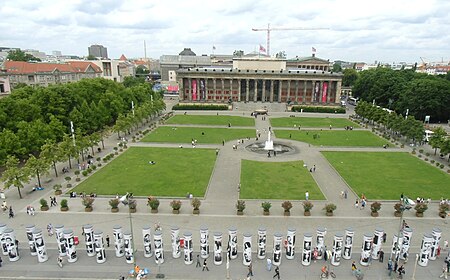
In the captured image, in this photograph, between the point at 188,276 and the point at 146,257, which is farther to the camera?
the point at 146,257

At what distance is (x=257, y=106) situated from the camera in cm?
12962

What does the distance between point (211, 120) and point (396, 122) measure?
5227 centimetres

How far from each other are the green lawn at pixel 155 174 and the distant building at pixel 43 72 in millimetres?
56181

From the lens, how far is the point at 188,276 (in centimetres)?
2805

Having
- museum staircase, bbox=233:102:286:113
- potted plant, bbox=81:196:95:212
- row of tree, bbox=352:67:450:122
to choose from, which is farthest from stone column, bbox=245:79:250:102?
potted plant, bbox=81:196:95:212

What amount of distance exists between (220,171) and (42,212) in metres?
26.5

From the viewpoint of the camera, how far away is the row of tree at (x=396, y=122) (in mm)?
72500

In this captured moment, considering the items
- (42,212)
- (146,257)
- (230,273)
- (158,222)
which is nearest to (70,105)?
(42,212)

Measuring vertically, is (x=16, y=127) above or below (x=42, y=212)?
above

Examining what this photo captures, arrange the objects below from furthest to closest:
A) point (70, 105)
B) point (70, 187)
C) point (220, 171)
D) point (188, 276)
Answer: point (70, 105)
point (220, 171)
point (70, 187)
point (188, 276)

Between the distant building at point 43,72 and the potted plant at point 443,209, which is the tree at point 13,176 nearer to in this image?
the potted plant at point 443,209

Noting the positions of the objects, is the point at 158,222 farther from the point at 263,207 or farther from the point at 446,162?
the point at 446,162

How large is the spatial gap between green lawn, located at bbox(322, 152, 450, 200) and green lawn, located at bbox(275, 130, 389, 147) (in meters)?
8.39

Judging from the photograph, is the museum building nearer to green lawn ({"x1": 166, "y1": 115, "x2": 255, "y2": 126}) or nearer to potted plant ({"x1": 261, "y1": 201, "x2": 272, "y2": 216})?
green lawn ({"x1": 166, "y1": 115, "x2": 255, "y2": 126})
